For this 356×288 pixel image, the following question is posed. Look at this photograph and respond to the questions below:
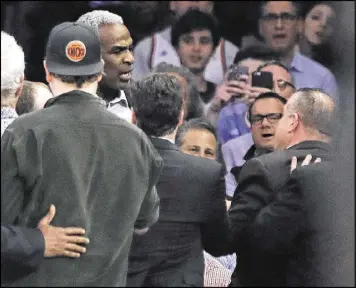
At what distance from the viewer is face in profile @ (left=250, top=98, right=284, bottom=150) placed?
7953 millimetres

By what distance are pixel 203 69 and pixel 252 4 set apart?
89 centimetres

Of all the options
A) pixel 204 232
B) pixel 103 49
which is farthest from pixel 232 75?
pixel 204 232

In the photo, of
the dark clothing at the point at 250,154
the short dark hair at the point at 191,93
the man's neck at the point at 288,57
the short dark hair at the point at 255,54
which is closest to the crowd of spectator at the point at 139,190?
the short dark hair at the point at 191,93

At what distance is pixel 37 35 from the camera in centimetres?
952

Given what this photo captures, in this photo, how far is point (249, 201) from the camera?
6.09 metres

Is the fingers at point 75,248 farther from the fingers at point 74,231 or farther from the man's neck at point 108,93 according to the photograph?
the man's neck at point 108,93

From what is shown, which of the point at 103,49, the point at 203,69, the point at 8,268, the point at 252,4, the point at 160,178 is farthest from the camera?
the point at 252,4

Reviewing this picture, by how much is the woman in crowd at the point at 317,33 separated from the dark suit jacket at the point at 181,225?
3.98 meters

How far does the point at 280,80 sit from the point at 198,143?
1.54 meters

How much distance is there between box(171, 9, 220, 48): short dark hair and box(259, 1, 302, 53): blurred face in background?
1.54 feet

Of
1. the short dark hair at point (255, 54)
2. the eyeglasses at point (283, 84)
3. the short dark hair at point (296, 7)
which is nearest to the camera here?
the eyeglasses at point (283, 84)

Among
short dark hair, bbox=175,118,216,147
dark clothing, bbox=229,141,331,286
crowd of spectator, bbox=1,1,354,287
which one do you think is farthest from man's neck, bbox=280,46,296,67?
dark clothing, bbox=229,141,331,286

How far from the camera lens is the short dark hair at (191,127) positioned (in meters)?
7.32

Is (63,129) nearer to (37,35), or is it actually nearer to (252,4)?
(37,35)
